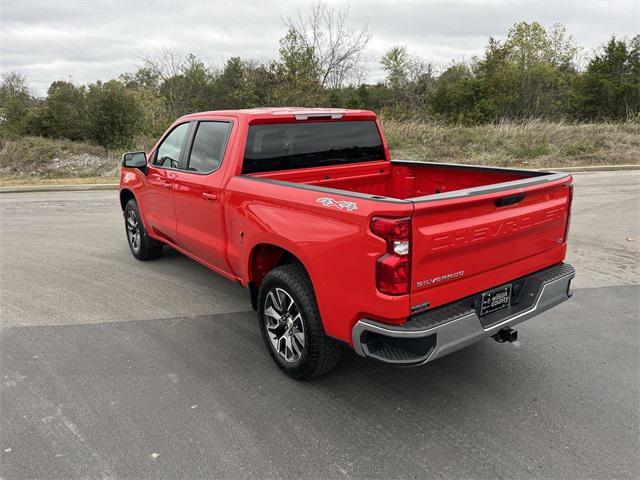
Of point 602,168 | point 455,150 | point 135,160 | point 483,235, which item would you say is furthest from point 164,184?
point 602,168

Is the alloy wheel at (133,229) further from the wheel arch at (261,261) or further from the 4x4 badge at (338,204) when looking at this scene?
the 4x4 badge at (338,204)

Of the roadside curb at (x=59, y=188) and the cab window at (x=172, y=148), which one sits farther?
the roadside curb at (x=59, y=188)

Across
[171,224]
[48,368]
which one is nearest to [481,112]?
[171,224]

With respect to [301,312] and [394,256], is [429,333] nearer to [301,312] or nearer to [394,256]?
[394,256]

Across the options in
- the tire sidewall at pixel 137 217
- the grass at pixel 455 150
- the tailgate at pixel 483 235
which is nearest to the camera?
the tailgate at pixel 483 235

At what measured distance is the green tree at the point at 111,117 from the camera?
2032cm

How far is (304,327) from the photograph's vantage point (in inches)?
129

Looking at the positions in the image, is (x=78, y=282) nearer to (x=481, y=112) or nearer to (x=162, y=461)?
(x=162, y=461)

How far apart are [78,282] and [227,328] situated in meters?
2.30

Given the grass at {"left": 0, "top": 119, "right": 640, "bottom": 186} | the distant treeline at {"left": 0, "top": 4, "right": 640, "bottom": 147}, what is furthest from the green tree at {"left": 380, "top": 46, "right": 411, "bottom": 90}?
the grass at {"left": 0, "top": 119, "right": 640, "bottom": 186}

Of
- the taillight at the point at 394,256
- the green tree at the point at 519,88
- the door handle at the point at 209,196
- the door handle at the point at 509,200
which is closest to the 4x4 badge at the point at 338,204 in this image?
the taillight at the point at 394,256

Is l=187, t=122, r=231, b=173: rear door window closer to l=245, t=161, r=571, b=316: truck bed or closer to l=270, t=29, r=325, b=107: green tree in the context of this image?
l=245, t=161, r=571, b=316: truck bed

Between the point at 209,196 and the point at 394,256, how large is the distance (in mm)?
2146

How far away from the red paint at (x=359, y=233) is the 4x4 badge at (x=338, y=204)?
0.02m
